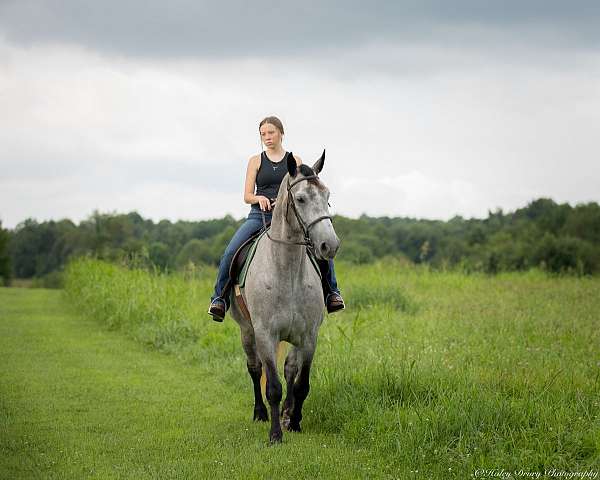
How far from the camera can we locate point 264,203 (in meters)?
6.91

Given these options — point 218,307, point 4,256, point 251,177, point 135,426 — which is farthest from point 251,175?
point 4,256

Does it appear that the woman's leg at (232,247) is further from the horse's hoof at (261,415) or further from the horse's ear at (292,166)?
the horse's ear at (292,166)

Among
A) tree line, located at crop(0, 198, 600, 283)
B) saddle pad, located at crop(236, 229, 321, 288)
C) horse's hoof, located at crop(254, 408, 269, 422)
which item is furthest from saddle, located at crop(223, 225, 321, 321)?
tree line, located at crop(0, 198, 600, 283)

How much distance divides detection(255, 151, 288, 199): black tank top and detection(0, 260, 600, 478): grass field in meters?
1.92

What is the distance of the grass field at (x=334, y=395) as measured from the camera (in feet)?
18.8

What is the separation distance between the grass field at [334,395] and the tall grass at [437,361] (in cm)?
2

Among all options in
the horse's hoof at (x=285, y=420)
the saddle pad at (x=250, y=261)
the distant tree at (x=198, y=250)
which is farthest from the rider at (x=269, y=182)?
the distant tree at (x=198, y=250)

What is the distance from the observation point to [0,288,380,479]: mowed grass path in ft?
19.3

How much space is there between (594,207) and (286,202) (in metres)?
48.9

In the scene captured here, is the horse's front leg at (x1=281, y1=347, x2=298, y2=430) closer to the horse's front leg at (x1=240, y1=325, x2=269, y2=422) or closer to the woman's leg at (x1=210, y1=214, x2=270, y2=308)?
the horse's front leg at (x1=240, y1=325, x2=269, y2=422)

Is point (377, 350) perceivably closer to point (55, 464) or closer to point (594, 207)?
point (55, 464)

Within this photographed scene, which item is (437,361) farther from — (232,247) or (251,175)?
(251,175)

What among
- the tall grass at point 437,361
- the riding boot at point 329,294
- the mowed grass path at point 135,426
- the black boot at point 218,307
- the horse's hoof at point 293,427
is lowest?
the mowed grass path at point 135,426

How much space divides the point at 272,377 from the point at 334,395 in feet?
3.55
